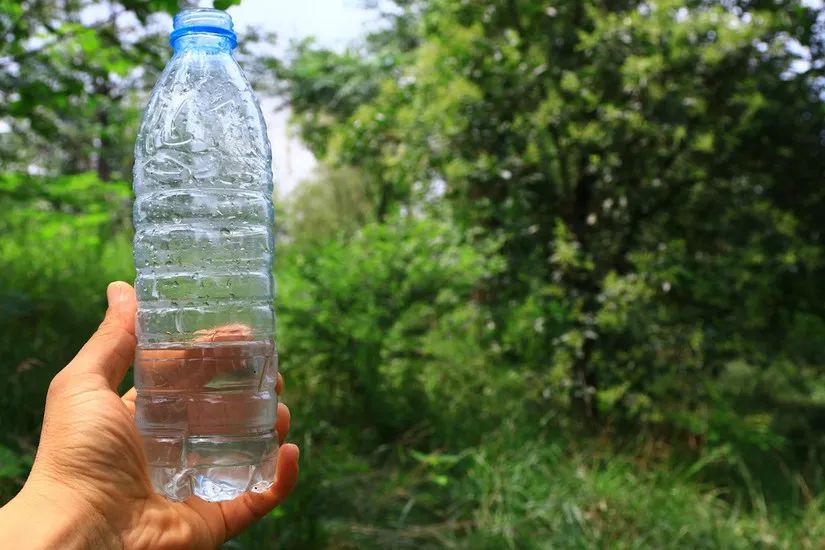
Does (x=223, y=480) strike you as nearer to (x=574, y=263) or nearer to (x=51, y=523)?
(x=51, y=523)

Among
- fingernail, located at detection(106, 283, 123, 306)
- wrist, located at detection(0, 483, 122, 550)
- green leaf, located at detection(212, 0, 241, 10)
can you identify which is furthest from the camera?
green leaf, located at detection(212, 0, 241, 10)

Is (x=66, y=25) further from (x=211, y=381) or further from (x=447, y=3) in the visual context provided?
(x=211, y=381)

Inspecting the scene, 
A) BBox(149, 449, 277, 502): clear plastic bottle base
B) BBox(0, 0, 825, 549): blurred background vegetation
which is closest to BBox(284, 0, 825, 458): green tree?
BBox(0, 0, 825, 549): blurred background vegetation

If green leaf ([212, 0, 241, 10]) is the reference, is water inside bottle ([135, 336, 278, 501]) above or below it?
below

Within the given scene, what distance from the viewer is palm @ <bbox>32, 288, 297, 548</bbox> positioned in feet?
6.59

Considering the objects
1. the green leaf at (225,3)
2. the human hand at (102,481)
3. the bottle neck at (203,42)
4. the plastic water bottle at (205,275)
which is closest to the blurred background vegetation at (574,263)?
the green leaf at (225,3)

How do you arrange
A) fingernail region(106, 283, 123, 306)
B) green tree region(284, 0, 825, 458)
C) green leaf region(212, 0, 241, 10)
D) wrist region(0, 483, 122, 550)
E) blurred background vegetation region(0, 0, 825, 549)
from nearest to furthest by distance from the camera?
1. wrist region(0, 483, 122, 550)
2. fingernail region(106, 283, 123, 306)
3. green leaf region(212, 0, 241, 10)
4. blurred background vegetation region(0, 0, 825, 549)
5. green tree region(284, 0, 825, 458)

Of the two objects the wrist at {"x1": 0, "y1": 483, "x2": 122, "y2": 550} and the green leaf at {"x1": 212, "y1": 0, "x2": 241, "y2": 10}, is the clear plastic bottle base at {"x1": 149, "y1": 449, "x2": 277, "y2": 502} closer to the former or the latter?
the wrist at {"x1": 0, "y1": 483, "x2": 122, "y2": 550}

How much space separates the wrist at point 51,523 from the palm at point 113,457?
34mm

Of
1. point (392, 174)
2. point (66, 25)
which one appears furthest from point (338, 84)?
point (66, 25)

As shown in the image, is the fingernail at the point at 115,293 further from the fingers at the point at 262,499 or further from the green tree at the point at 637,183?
the green tree at the point at 637,183

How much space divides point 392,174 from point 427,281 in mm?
1567

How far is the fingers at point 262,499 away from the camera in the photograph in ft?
7.57

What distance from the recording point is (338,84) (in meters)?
15.8
